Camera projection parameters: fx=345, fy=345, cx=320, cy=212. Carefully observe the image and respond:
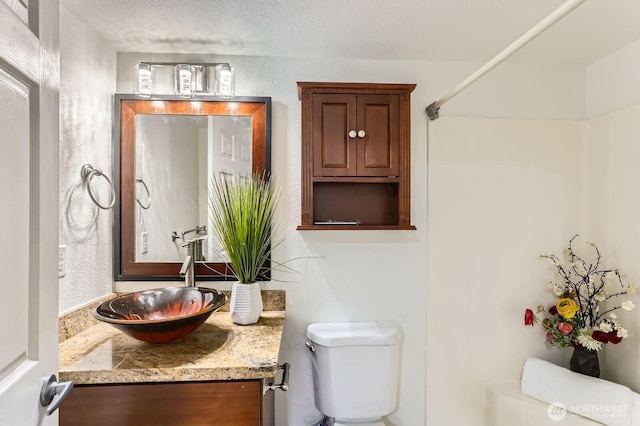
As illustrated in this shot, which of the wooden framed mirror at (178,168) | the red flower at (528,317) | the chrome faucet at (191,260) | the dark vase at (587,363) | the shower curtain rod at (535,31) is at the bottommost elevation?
the dark vase at (587,363)

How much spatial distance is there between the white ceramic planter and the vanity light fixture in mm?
929

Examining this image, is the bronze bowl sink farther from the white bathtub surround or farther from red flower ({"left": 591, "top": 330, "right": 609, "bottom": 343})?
red flower ({"left": 591, "top": 330, "right": 609, "bottom": 343})

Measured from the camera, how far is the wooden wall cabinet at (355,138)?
5.34 ft

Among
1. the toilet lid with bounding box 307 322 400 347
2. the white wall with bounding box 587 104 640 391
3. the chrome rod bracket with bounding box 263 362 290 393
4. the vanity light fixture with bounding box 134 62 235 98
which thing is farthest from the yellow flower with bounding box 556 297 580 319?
the vanity light fixture with bounding box 134 62 235 98

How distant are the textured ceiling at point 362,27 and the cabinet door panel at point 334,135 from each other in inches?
11.0

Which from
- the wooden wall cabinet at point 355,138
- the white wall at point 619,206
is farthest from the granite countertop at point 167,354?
the white wall at point 619,206

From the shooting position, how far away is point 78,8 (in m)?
1.34

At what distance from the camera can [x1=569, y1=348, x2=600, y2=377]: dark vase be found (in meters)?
1.62

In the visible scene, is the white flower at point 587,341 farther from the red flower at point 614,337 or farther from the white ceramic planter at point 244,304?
the white ceramic planter at point 244,304

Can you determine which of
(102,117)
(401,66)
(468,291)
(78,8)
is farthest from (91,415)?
(401,66)

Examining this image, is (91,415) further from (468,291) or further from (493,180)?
(493,180)

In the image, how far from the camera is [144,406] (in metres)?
1.06

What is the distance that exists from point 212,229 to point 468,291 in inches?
53.6

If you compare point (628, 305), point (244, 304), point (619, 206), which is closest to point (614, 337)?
point (628, 305)
